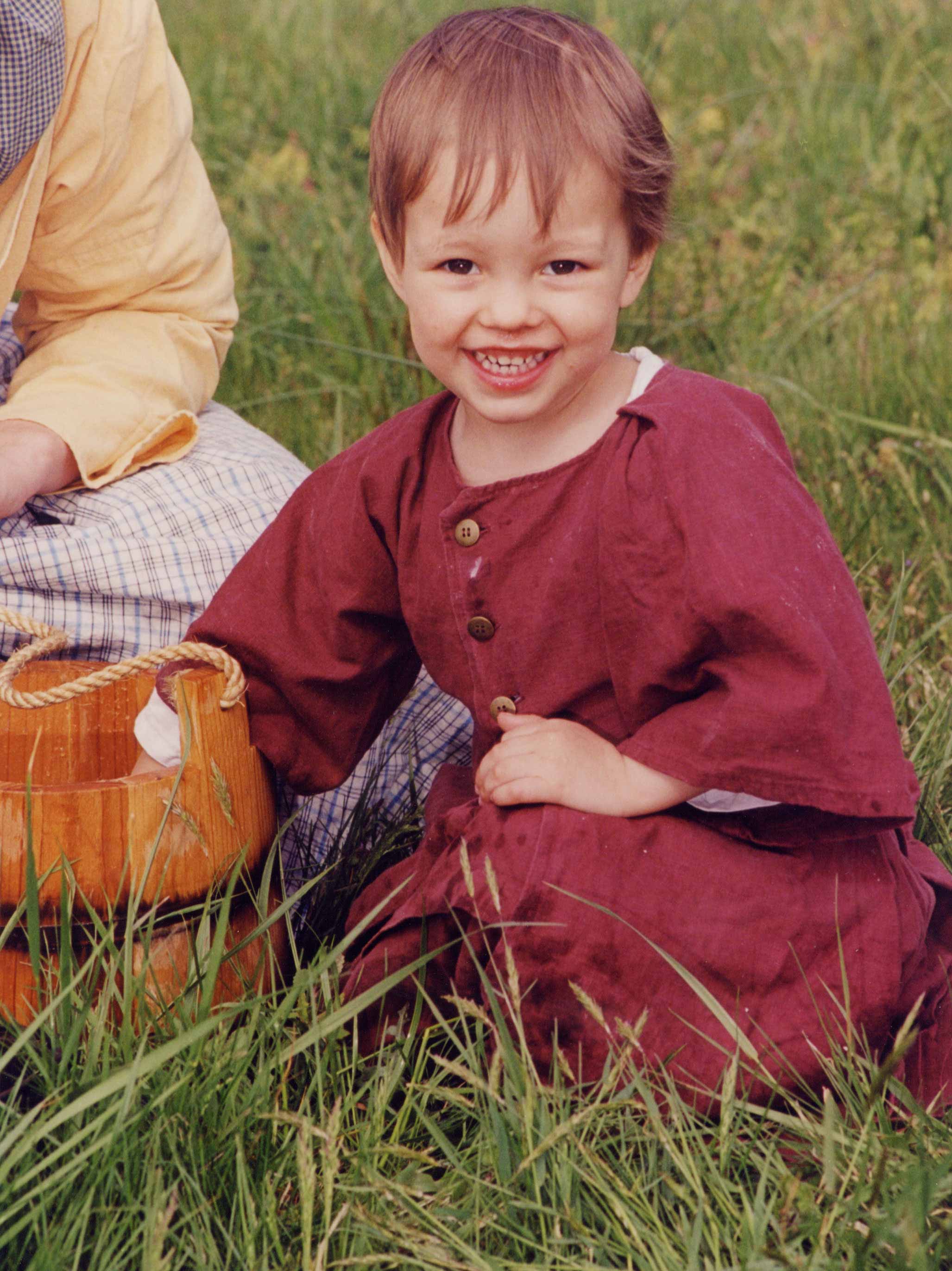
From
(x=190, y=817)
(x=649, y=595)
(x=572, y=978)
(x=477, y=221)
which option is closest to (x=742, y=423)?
(x=649, y=595)

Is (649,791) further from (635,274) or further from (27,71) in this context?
(27,71)

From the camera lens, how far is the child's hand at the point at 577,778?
1.65 meters

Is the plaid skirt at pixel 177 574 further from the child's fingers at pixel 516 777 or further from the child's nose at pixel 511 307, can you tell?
the child's nose at pixel 511 307

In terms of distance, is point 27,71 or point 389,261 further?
point 27,71

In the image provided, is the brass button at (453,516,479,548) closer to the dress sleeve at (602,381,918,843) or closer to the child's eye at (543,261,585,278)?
the dress sleeve at (602,381,918,843)

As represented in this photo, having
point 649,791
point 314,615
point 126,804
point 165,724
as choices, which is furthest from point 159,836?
point 649,791

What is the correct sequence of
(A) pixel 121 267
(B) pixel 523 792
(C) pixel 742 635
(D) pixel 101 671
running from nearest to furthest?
(C) pixel 742 635, (B) pixel 523 792, (D) pixel 101 671, (A) pixel 121 267

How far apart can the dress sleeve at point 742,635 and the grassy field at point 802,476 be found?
0.93ft

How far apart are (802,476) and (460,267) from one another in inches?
53.2

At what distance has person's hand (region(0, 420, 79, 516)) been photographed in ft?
6.61

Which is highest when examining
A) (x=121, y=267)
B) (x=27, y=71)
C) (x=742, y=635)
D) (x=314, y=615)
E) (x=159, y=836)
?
(x=27, y=71)

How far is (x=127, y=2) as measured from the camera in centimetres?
214

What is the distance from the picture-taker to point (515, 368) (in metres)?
1.68

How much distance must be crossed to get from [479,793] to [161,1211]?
58 centimetres
